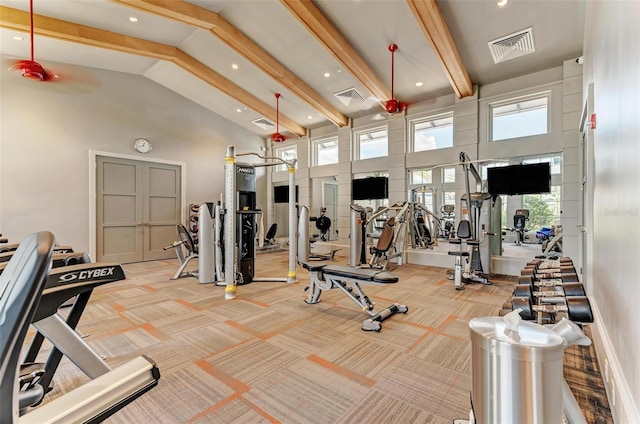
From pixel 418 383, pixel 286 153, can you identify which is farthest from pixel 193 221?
pixel 418 383

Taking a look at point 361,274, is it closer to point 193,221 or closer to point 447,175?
point 193,221

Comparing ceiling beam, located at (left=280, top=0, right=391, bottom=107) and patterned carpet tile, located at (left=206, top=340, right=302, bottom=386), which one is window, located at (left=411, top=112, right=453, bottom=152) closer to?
ceiling beam, located at (left=280, top=0, right=391, bottom=107)

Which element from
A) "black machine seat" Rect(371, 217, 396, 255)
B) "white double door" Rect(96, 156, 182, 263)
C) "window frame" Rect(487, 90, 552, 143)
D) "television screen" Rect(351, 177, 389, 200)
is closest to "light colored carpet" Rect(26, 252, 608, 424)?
"black machine seat" Rect(371, 217, 396, 255)

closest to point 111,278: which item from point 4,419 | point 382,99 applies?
point 4,419

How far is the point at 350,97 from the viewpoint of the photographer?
6.86m

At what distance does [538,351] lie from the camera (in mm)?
790

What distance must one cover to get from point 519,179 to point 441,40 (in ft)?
9.95

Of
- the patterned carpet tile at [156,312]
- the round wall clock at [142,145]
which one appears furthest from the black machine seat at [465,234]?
the round wall clock at [142,145]

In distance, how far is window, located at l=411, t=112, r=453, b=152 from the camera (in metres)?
6.65

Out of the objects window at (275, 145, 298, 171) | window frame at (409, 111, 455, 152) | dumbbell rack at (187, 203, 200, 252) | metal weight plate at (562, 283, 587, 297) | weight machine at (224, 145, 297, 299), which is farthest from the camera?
window at (275, 145, 298, 171)

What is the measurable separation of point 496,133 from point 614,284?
16.3 ft

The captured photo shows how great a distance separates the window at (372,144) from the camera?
777 centimetres

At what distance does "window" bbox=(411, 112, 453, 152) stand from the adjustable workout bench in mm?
4442

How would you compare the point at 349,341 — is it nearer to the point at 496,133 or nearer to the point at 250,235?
the point at 250,235
